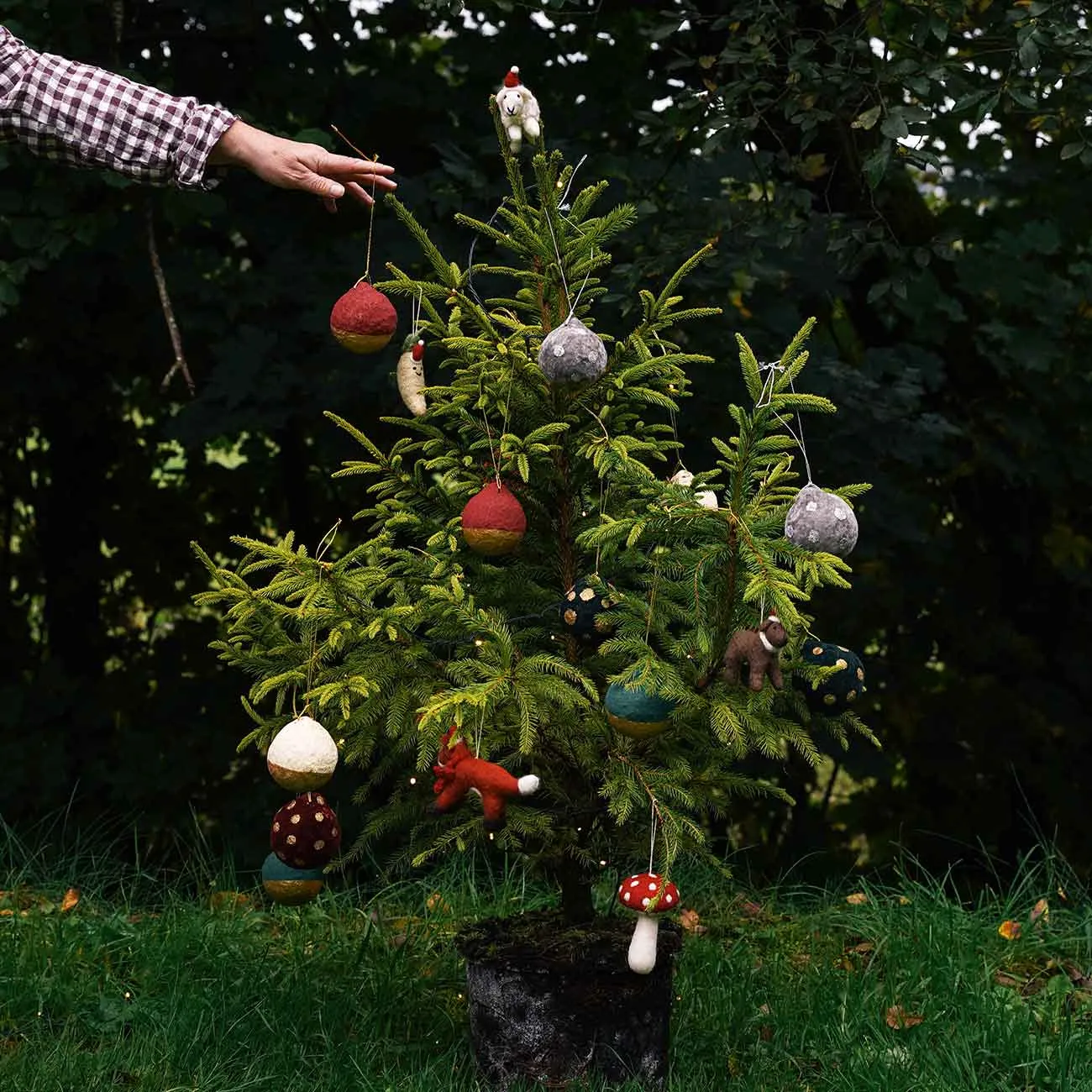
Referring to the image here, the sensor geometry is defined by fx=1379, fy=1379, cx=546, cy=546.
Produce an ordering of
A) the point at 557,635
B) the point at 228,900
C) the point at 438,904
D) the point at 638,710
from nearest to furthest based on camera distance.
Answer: the point at 638,710 < the point at 557,635 < the point at 438,904 < the point at 228,900

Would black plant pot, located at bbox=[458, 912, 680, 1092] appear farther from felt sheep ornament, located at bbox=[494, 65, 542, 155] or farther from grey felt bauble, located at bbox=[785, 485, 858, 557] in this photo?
felt sheep ornament, located at bbox=[494, 65, 542, 155]

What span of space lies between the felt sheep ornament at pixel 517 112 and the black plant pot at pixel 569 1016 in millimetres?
1720

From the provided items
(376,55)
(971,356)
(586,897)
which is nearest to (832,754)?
(971,356)

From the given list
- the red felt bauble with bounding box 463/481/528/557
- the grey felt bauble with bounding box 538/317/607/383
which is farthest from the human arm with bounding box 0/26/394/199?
the red felt bauble with bounding box 463/481/528/557

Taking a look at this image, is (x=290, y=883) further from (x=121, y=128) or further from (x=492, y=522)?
(x=121, y=128)

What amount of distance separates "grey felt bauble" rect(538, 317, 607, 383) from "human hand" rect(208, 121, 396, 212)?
47cm

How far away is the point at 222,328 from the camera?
185 inches

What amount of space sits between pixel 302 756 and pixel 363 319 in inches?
34.3

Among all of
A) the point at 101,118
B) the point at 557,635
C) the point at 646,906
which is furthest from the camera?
the point at 557,635

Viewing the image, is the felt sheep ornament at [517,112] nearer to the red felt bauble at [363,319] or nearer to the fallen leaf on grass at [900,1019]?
the red felt bauble at [363,319]

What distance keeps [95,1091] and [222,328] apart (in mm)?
2612

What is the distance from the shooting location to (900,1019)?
3316 mm

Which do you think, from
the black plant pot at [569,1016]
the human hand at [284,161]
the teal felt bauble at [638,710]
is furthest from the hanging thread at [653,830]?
the human hand at [284,161]

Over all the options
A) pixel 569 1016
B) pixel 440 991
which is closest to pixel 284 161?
pixel 569 1016
